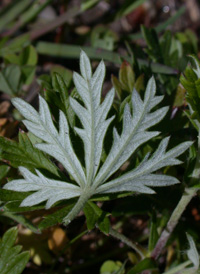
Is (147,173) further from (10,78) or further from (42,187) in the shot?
(10,78)

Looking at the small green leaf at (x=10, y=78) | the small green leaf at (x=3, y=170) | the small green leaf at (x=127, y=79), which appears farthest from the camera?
the small green leaf at (x=10, y=78)

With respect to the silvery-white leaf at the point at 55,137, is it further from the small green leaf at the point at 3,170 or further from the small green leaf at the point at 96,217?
the small green leaf at the point at 3,170

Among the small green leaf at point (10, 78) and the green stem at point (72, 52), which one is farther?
the green stem at point (72, 52)

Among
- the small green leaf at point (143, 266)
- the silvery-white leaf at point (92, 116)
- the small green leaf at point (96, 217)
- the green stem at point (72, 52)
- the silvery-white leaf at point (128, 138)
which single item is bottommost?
the small green leaf at point (143, 266)

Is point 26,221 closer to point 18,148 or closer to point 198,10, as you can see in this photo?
point 18,148

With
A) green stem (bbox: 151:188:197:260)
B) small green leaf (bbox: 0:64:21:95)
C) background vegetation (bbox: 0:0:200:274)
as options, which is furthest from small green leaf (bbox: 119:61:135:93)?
small green leaf (bbox: 0:64:21:95)

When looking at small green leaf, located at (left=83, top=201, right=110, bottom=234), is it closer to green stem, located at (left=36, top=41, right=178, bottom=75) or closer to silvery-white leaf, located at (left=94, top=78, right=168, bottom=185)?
silvery-white leaf, located at (left=94, top=78, right=168, bottom=185)

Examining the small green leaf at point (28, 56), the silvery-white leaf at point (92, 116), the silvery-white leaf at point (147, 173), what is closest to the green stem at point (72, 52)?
the small green leaf at point (28, 56)

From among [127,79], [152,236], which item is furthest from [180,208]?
[127,79]
